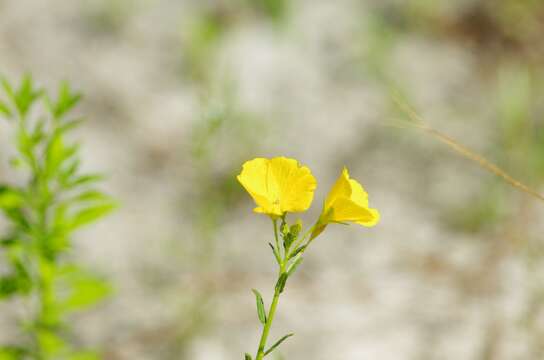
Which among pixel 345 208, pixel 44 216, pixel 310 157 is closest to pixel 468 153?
pixel 345 208

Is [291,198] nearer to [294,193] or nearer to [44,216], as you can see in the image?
[294,193]

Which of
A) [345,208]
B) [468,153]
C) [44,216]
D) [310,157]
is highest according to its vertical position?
[310,157]

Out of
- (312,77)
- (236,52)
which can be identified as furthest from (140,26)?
(312,77)

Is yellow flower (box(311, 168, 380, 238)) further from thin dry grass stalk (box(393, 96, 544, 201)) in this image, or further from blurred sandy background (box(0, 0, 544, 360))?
blurred sandy background (box(0, 0, 544, 360))

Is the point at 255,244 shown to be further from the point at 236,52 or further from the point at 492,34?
the point at 492,34

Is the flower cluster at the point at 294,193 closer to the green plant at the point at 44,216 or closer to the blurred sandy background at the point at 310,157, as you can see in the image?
the green plant at the point at 44,216
